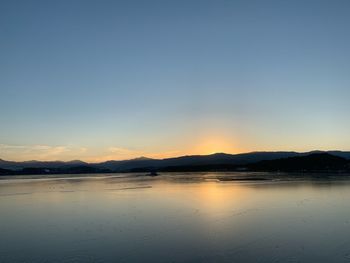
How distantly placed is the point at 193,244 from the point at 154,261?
2.74 metres

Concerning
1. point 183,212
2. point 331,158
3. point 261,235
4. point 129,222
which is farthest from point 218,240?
point 331,158

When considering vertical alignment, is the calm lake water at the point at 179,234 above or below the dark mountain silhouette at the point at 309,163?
below

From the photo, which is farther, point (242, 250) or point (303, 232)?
point (303, 232)

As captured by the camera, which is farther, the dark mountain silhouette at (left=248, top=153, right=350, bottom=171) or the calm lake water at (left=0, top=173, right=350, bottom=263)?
the dark mountain silhouette at (left=248, top=153, right=350, bottom=171)

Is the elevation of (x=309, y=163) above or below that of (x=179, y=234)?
above

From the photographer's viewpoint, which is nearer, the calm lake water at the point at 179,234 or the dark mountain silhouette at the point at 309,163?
the calm lake water at the point at 179,234

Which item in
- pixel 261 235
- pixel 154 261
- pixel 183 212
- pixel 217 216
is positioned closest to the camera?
pixel 154 261

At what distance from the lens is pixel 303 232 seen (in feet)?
56.1

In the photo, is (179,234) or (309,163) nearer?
(179,234)

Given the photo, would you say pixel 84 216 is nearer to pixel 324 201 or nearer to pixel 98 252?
pixel 98 252

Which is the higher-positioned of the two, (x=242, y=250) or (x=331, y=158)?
(x=331, y=158)

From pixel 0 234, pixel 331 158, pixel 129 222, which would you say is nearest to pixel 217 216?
pixel 129 222

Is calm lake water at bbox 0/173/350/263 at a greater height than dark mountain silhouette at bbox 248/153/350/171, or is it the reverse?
dark mountain silhouette at bbox 248/153/350/171

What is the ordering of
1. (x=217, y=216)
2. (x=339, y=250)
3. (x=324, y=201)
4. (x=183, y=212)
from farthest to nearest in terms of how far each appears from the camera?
1. (x=324, y=201)
2. (x=183, y=212)
3. (x=217, y=216)
4. (x=339, y=250)
